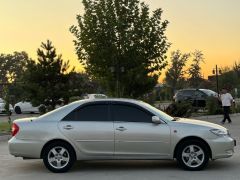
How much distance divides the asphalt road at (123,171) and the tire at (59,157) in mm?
153

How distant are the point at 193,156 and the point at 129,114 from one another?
1.50 m

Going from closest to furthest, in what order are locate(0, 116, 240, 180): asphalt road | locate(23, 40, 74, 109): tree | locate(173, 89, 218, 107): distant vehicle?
locate(0, 116, 240, 180): asphalt road < locate(23, 40, 74, 109): tree < locate(173, 89, 218, 107): distant vehicle

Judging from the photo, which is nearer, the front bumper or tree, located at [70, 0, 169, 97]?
the front bumper

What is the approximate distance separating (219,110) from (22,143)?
20530mm

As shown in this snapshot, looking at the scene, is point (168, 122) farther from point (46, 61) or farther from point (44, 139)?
point (46, 61)

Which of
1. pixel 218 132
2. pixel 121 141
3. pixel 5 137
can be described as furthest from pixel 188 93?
pixel 121 141

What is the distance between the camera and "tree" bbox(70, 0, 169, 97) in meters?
26.1

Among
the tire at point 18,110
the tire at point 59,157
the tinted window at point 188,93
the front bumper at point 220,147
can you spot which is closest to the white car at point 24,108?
the tire at point 18,110

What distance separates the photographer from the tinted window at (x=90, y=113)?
33.3 feet

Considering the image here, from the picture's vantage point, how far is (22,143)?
1001 cm

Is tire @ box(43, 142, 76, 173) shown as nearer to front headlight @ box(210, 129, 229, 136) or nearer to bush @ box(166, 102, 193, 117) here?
front headlight @ box(210, 129, 229, 136)

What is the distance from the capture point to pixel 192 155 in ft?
32.7

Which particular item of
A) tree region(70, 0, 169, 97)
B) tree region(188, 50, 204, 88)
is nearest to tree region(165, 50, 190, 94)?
tree region(188, 50, 204, 88)

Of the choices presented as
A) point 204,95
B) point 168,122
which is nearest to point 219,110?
point 204,95
